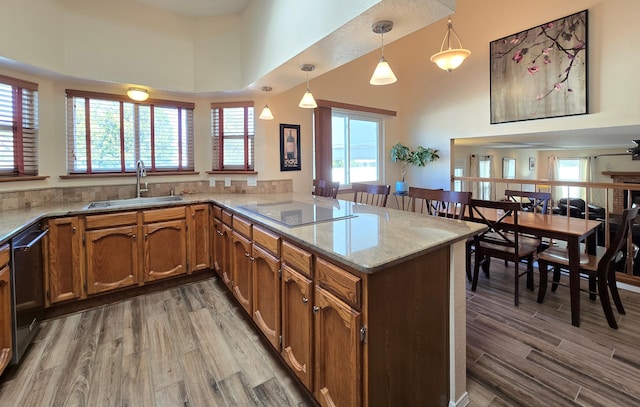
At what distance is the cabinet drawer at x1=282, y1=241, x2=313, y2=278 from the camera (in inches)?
58.1

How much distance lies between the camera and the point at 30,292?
83.0 inches

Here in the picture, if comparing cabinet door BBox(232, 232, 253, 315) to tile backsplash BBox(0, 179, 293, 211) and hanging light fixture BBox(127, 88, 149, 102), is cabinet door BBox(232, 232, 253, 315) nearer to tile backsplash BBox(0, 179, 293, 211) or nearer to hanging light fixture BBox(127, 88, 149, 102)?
tile backsplash BBox(0, 179, 293, 211)

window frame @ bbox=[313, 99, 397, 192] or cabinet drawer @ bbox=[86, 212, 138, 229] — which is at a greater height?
window frame @ bbox=[313, 99, 397, 192]

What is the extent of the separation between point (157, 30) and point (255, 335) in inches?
133

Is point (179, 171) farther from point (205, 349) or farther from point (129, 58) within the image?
point (205, 349)

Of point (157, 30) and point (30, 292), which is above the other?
point (157, 30)

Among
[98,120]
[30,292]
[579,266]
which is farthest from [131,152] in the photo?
[579,266]

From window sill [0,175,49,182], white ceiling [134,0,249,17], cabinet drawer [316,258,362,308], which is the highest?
white ceiling [134,0,249,17]

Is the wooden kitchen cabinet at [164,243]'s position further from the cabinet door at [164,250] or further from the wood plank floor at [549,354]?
the wood plank floor at [549,354]

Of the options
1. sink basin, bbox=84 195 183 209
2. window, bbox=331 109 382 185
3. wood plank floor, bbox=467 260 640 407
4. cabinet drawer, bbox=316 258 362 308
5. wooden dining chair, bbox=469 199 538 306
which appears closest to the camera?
cabinet drawer, bbox=316 258 362 308

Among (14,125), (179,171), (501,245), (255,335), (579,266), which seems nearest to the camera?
(255,335)

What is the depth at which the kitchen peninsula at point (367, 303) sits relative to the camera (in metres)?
1.20

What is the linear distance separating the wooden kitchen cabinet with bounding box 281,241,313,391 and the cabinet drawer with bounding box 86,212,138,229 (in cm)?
190

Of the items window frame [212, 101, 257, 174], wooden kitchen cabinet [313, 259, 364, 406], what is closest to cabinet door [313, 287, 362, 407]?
wooden kitchen cabinet [313, 259, 364, 406]
